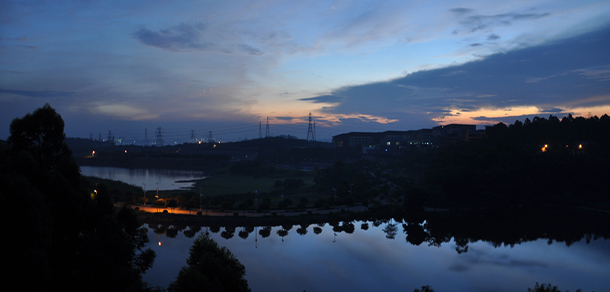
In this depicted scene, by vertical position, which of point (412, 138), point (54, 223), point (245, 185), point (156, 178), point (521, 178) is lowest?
point (156, 178)

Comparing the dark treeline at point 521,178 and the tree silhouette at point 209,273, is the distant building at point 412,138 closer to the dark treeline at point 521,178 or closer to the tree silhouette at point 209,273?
the dark treeline at point 521,178

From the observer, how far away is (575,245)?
64.1 ft

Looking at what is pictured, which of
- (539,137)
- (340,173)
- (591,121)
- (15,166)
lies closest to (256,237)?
(15,166)

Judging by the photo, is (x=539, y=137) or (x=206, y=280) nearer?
(x=206, y=280)

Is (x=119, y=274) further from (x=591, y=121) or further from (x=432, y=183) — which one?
(x=591, y=121)

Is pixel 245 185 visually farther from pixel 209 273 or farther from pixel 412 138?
pixel 412 138

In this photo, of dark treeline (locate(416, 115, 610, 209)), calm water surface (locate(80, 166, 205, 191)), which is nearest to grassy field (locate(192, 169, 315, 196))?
calm water surface (locate(80, 166, 205, 191))

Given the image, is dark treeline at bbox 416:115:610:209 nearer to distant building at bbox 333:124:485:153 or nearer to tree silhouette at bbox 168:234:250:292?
tree silhouette at bbox 168:234:250:292

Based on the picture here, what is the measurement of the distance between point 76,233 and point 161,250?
1086cm

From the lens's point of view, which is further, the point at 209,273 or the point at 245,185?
the point at 245,185

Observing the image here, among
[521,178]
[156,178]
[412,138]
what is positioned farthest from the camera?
[412,138]

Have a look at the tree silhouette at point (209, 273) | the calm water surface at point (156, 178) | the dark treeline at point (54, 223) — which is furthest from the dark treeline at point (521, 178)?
the calm water surface at point (156, 178)


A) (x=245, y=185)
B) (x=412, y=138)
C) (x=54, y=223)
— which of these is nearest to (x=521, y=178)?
(x=245, y=185)

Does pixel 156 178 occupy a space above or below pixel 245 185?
below
